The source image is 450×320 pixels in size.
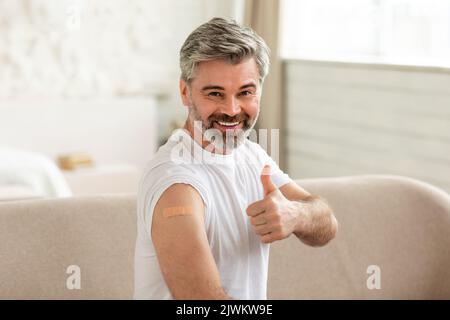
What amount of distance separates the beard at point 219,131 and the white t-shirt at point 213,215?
0.04m

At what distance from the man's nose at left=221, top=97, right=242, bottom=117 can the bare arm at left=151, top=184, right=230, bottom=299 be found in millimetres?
177

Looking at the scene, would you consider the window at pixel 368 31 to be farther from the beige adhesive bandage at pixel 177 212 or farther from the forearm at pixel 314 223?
the beige adhesive bandage at pixel 177 212

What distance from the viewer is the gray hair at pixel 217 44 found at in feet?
5.11

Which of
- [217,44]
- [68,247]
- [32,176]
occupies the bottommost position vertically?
[32,176]

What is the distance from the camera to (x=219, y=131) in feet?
5.30

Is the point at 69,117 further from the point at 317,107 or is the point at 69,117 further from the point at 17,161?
the point at 317,107

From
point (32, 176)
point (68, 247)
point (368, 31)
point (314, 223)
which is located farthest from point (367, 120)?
point (314, 223)

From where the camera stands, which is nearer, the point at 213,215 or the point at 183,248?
the point at 183,248

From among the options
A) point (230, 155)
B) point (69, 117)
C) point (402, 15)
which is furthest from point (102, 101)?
point (230, 155)

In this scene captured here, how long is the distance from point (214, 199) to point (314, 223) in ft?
0.72

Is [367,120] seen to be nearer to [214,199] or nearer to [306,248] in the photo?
[306,248]

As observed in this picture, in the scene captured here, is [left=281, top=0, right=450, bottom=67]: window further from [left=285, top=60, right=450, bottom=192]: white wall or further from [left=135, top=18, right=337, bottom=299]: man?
[left=135, top=18, right=337, bottom=299]: man

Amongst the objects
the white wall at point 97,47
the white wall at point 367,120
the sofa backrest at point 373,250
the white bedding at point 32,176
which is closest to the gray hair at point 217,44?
the sofa backrest at point 373,250

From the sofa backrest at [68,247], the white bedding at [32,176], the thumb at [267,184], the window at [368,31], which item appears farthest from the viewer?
the window at [368,31]
